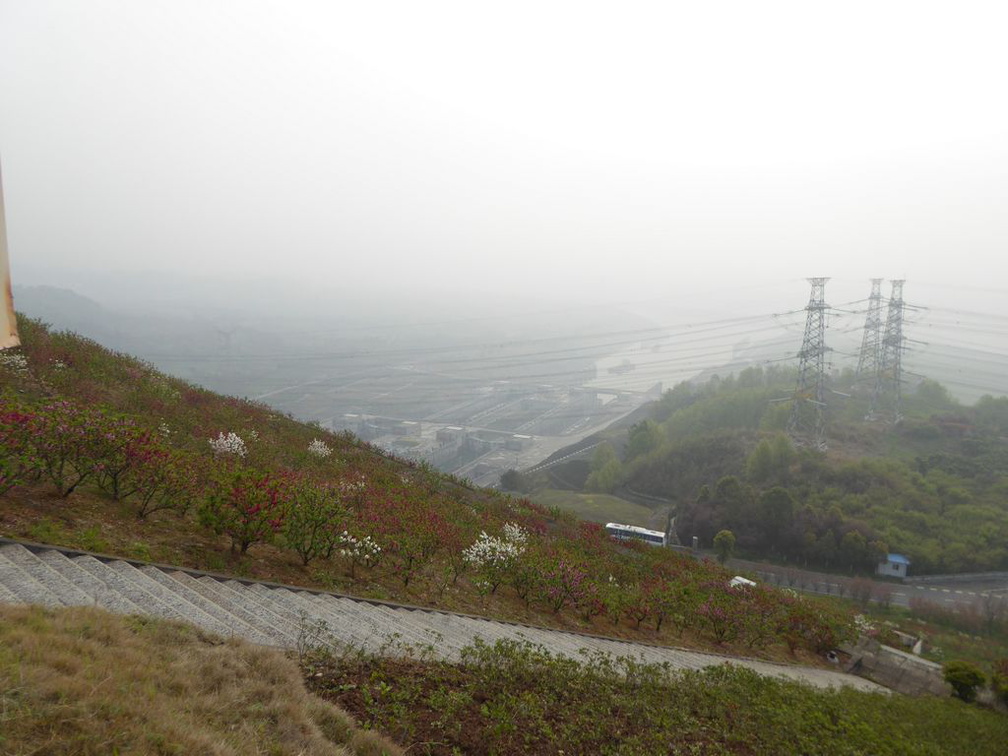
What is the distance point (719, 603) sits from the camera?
37.4 ft

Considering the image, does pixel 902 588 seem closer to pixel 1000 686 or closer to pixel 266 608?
pixel 1000 686

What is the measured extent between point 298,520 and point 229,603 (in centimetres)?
221

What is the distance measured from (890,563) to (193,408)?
33.4 metres

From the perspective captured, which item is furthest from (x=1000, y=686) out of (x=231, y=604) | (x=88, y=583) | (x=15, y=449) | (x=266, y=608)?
(x=15, y=449)

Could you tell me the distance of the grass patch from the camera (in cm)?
3631

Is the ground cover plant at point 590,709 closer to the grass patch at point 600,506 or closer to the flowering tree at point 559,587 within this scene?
the flowering tree at point 559,587

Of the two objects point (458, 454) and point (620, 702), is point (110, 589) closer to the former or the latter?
point (620, 702)

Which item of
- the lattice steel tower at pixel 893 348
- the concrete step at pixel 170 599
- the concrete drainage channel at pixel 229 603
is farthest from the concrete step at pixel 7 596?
the lattice steel tower at pixel 893 348

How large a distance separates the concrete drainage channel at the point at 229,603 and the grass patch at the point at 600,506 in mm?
28628

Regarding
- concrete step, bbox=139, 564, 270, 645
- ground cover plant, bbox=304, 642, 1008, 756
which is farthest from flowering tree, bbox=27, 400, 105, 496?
ground cover plant, bbox=304, 642, 1008, 756

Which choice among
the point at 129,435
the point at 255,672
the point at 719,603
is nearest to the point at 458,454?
the point at 719,603

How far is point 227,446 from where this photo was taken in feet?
38.2

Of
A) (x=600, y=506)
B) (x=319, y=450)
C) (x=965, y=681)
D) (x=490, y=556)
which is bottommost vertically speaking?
(x=600, y=506)

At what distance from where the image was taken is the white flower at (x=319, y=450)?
48.7 feet
